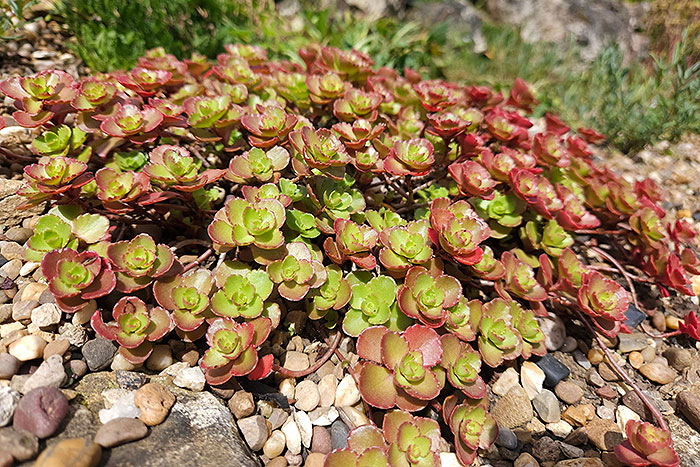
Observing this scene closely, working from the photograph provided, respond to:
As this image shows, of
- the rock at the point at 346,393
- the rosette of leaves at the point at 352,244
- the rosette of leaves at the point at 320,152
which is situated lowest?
the rock at the point at 346,393

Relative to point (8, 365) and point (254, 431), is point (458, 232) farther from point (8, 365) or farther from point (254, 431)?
point (8, 365)

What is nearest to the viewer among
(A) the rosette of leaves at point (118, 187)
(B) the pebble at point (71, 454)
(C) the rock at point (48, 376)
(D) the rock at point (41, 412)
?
(B) the pebble at point (71, 454)

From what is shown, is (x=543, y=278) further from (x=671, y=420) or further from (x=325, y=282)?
(x=325, y=282)

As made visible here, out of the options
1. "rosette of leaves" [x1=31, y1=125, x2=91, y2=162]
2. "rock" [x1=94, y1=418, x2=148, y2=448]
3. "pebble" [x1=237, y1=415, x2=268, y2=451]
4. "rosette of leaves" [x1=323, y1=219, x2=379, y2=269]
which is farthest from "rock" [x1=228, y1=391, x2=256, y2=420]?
"rosette of leaves" [x1=31, y1=125, x2=91, y2=162]

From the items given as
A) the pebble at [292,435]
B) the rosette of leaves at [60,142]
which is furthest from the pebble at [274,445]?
the rosette of leaves at [60,142]

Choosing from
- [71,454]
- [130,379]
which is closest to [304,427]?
[130,379]

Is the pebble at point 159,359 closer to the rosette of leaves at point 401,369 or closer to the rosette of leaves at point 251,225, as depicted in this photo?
the rosette of leaves at point 251,225

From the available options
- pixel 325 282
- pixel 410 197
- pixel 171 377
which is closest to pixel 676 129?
pixel 410 197
